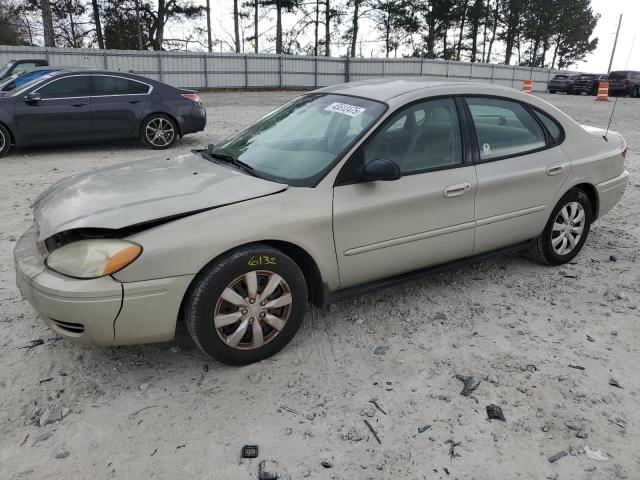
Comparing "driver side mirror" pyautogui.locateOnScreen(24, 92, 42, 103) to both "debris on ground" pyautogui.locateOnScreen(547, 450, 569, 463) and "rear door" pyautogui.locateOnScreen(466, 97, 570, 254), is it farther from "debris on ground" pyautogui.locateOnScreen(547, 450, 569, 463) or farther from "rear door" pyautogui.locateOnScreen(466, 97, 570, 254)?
"debris on ground" pyautogui.locateOnScreen(547, 450, 569, 463)

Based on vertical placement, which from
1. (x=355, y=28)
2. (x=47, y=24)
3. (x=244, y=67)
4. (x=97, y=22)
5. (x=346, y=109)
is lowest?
(x=244, y=67)

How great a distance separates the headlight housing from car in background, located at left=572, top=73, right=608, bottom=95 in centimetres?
3734

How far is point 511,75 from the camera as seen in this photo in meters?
38.7

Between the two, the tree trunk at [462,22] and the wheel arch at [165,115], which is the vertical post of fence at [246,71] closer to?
the wheel arch at [165,115]

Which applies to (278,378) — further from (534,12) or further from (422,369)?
(534,12)

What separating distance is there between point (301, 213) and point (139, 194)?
0.93m

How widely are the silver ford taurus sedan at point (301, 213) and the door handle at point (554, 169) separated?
0.01 metres

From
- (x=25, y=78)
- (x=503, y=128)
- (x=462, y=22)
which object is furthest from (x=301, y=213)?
(x=462, y=22)

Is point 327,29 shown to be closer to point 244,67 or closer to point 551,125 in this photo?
point 244,67

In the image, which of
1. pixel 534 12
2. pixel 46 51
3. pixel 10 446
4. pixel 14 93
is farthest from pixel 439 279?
pixel 534 12

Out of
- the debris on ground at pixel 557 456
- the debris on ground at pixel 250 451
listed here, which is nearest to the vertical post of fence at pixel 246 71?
the debris on ground at pixel 250 451

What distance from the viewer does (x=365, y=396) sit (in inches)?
111

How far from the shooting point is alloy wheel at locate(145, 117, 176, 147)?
984 cm

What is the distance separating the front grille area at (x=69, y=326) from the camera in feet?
8.70
